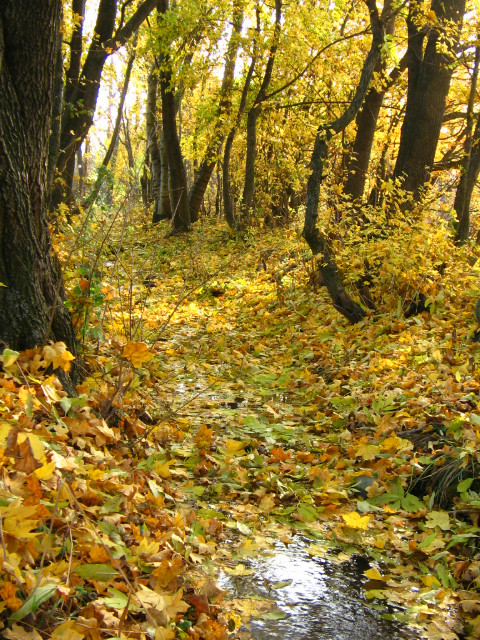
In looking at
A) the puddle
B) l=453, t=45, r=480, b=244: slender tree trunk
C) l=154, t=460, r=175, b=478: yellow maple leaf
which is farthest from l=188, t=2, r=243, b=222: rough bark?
the puddle

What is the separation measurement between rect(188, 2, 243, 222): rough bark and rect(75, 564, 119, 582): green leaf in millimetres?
11670

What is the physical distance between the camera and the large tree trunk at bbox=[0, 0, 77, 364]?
130 inches

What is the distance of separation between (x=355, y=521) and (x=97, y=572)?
1732mm

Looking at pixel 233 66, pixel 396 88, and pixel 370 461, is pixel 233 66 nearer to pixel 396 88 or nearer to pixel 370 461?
pixel 396 88

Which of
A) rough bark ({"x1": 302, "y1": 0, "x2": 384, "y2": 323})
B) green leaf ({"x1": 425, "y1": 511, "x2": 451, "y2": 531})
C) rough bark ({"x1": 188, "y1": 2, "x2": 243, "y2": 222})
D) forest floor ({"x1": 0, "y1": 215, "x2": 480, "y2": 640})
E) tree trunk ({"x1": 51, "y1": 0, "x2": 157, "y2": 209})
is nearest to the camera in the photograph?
forest floor ({"x1": 0, "y1": 215, "x2": 480, "y2": 640})

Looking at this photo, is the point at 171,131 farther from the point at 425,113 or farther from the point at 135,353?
the point at 135,353

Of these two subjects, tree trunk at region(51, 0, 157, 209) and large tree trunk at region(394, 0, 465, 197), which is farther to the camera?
tree trunk at region(51, 0, 157, 209)

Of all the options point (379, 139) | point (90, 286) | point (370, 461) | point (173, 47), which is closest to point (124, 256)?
point (173, 47)

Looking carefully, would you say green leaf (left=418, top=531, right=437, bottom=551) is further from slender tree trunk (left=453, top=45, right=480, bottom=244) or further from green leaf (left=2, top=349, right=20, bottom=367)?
slender tree trunk (left=453, top=45, right=480, bottom=244)

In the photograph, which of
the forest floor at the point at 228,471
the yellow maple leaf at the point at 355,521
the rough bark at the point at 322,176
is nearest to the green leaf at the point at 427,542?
the forest floor at the point at 228,471

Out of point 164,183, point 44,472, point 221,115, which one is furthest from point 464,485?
point 164,183

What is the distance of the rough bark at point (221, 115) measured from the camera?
40.3 feet

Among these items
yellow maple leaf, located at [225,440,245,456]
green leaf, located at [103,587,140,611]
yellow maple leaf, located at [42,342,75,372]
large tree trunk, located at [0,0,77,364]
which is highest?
large tree trunk, located at [0,0,77,364]

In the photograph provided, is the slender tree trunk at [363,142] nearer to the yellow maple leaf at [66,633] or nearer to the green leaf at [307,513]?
the green leaf at [307,513]
